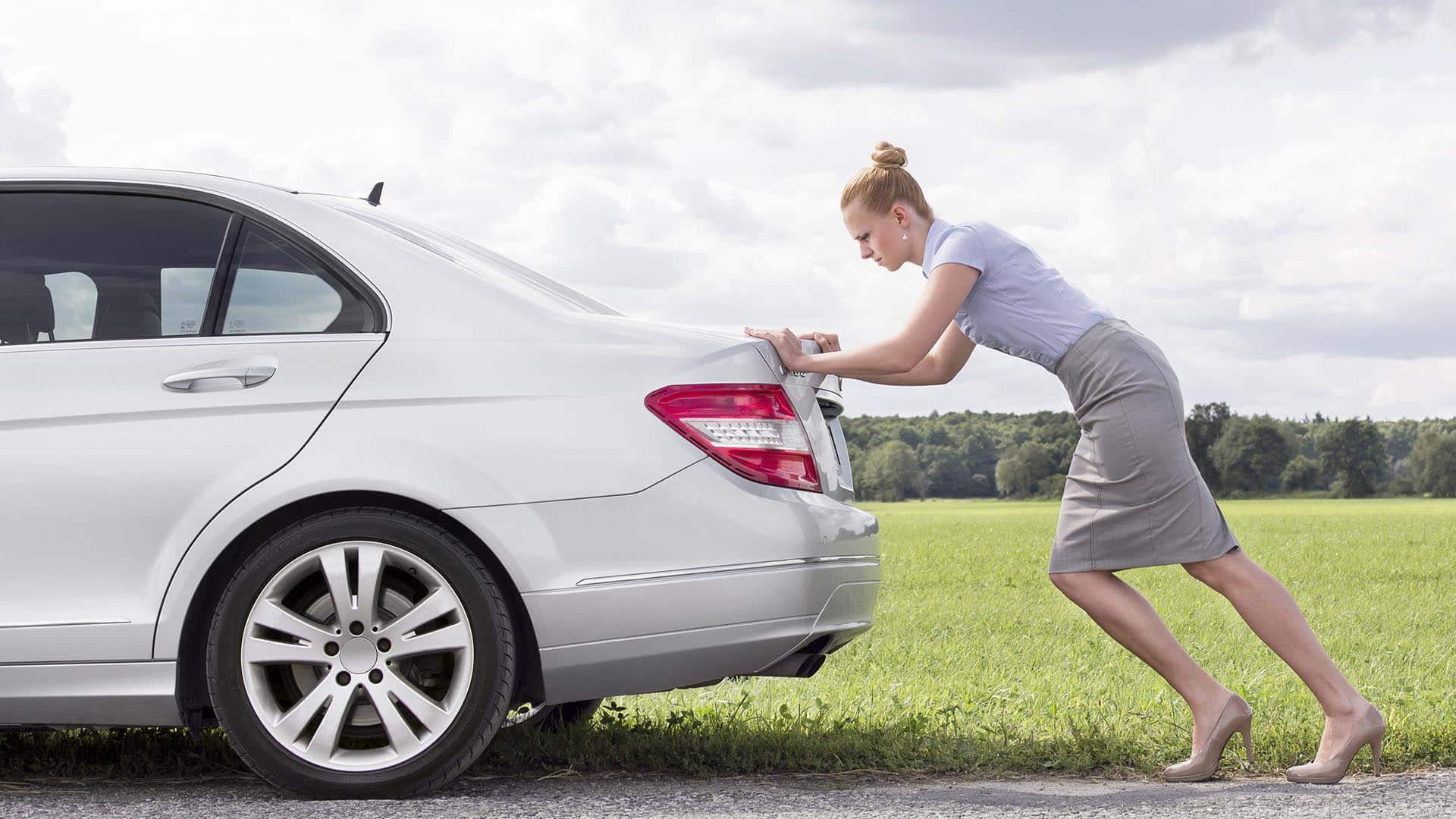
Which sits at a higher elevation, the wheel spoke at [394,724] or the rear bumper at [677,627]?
the rear bumper at [677,627]

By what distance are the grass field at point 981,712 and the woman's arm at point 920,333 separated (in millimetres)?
1229

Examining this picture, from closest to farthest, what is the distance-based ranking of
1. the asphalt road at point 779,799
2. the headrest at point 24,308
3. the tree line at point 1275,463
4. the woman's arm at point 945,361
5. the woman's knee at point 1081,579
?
1. the asphalt road at point 779,799
2. the headrest at point 24,308
3. the woman's knee at point 1081,579
4. the woman's arm at point 945,361
5. the tree line at point 1275,463

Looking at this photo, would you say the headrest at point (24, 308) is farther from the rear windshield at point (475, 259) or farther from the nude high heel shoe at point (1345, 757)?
the nude high heel shoe at point (1345, 757)

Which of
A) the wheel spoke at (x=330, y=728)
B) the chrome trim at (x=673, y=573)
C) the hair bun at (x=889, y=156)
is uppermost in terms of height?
the hair bun at (x=889, y=156)

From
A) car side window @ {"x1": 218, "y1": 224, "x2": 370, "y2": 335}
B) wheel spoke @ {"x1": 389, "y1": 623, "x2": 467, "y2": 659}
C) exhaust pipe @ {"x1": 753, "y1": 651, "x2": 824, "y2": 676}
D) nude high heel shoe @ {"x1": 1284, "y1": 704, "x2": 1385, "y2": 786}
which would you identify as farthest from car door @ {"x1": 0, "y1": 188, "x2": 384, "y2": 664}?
nude high heel shoe @ {"x1": 1284, "y1": 704, "x2": 1385, "y2": 786}

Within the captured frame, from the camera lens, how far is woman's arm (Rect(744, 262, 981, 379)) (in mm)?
4266

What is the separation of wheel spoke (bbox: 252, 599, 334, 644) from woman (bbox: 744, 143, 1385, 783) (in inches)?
59.4

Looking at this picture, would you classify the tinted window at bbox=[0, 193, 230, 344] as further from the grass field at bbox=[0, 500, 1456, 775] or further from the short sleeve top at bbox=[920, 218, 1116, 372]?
the short sleeve top at bbox=[920, 218, 1116, 372]

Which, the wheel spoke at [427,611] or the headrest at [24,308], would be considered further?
the headrest at [24,308]

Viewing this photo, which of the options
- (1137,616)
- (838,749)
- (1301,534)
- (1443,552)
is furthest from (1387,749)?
(1301,534)

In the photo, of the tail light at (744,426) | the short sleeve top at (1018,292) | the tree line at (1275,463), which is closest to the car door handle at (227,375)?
the tail light at (744,426)

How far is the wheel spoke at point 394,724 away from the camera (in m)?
3.77

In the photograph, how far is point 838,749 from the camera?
4.41 metres

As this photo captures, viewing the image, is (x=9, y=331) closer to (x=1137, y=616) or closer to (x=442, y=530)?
(x=442, y=530)
